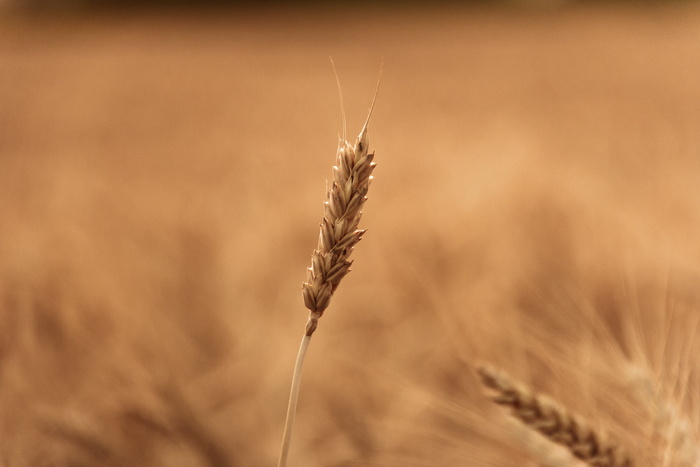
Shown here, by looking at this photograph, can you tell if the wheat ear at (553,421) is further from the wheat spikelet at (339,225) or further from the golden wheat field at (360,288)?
the wheat spikelet at (339,225)

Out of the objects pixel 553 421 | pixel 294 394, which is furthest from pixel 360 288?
pixel 294 394

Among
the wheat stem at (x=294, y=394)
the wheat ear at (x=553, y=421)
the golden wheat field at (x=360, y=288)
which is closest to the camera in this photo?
the wheat stem at (x=294, y=394)

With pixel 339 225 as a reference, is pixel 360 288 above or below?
above

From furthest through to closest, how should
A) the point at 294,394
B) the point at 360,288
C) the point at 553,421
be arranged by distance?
the point at 360,288
the point at 553,421
the point at 294,394

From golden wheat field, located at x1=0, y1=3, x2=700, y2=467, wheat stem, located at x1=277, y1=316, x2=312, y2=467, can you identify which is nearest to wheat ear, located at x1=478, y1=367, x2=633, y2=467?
golden wheat field, located at x1=0, y1=3, x2=700, y2=467

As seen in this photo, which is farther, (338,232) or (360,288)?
(360,288)

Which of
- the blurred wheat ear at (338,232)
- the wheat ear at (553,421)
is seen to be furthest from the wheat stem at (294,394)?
the wheat ear at (553,421)

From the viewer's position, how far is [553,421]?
1.28ft

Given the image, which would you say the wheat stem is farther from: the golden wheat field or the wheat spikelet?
the golden wheat field

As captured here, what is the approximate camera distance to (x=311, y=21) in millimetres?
10070

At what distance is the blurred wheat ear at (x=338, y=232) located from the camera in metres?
0.28

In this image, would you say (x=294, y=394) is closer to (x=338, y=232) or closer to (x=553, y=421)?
(x=338, y=232)

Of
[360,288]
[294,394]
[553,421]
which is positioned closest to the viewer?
[294,394]

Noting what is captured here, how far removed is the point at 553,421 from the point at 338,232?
9.2 inches
